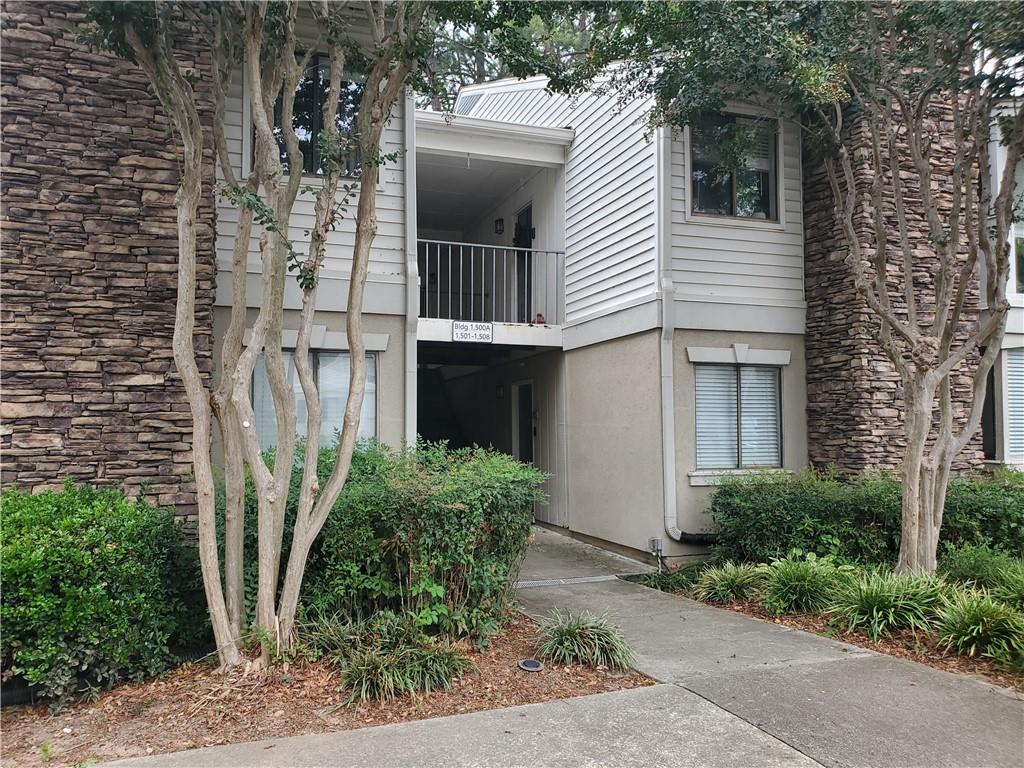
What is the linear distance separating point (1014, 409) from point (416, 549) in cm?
903

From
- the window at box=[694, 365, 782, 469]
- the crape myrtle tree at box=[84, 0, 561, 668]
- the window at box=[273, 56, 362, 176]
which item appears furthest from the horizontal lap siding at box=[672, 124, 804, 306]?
the crape myrtle tree at box=[84, 0, 561, 668]

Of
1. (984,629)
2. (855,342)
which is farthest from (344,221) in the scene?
(984,629)

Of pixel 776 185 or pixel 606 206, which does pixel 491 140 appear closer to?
pixel 606 206

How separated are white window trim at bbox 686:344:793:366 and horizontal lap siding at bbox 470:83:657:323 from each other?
100 cm

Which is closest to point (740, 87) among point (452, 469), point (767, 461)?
point (767, 461)

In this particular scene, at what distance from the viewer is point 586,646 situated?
210 inches

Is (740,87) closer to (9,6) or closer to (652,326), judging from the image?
(652,326)

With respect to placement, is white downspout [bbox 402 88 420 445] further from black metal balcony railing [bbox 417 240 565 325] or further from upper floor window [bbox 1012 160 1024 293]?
upper floor window [bbox 1012 160 1024 293]

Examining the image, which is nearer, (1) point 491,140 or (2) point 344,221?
(2) point 344,221

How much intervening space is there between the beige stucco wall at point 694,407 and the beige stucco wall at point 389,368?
136 inches

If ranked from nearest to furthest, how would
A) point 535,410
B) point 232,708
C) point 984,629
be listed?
point 232,708 < point 984,629 < point 535,410

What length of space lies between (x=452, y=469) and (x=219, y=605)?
2.01m

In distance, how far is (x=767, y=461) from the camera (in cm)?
983

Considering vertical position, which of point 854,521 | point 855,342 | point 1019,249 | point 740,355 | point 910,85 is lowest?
point 854,521
